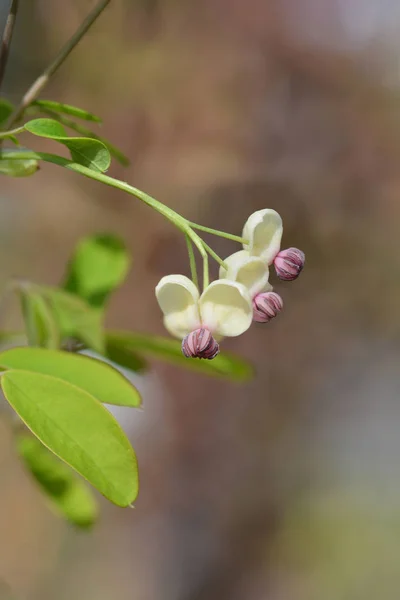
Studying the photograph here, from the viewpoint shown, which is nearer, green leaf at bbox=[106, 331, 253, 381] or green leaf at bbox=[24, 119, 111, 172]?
green leaf at bbox=[24, 119, 111, 172]

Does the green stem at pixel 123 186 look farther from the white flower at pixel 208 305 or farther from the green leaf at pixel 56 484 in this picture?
the green leaf at pixel 56 484

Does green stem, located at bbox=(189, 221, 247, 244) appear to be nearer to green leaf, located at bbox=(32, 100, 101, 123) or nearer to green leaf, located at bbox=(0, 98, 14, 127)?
green leaf, located at bbox=(32, 100, 101, 123)

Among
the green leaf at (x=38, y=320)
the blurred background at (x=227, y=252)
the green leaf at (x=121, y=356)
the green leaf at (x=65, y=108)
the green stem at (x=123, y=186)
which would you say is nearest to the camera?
the green stem at (x=123, y=186)

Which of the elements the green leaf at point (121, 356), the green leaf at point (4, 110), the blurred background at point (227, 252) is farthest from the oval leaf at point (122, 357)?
the blurred background at point (227, 252)

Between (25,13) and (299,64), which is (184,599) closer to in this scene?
(299,64)

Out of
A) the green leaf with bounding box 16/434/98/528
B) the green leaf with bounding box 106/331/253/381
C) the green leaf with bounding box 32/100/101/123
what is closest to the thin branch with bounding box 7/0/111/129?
the green leaf with bounding box 32/100/101/123

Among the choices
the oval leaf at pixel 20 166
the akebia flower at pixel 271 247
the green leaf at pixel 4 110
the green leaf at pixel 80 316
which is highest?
the akebia flower at pixel 271 247

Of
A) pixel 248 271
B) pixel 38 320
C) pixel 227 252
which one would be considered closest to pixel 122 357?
pixel 38 320
